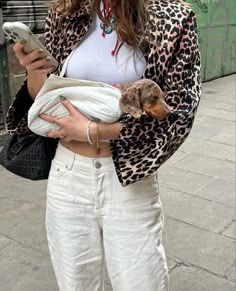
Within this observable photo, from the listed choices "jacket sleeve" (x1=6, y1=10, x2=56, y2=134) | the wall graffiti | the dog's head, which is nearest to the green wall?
the wall graffiti

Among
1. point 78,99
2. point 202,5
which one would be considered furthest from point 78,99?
point 202,5

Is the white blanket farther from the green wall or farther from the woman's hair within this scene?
the green wall

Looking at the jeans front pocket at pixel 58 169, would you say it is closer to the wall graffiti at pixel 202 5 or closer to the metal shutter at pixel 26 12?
the metal shutter at pixel 26 12

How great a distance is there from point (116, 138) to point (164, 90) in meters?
0.24

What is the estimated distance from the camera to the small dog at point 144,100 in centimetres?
150

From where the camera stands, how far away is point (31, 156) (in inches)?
72.9

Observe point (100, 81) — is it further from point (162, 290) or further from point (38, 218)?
point (38, 218)

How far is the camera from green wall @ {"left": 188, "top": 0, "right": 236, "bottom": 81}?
29.8 ft

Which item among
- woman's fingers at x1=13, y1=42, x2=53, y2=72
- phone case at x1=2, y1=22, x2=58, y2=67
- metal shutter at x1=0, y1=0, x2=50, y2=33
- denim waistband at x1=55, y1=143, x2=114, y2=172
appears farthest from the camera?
metal shutter at x1=0, y1=0, x2=50, y2=33

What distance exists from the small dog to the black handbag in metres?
0.47

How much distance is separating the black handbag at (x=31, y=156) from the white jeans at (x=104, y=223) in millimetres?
78

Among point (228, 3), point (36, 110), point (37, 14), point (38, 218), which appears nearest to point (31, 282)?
point (38, 218)

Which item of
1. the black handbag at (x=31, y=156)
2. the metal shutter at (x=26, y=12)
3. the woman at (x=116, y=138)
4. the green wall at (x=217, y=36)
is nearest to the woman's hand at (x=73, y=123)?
the woman at (x=116, y=138)

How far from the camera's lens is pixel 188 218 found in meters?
3.58
